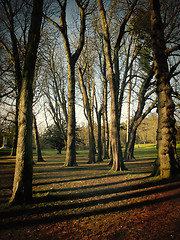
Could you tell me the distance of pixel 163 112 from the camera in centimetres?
616

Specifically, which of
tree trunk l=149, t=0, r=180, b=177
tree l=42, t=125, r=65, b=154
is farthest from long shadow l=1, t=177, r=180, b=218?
tree l=42, t=125, r=65, b=154

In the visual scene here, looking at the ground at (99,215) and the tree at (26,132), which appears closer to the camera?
the ground at (99,215)

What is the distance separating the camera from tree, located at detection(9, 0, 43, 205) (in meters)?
4.14

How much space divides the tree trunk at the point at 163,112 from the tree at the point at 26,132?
445cm

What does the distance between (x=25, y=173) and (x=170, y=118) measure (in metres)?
5.19

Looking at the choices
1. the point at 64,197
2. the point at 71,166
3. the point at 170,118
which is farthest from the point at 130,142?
the point at 64,197

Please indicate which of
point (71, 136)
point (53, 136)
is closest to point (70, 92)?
point (71, 136)

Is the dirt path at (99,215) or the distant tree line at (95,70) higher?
the distant tree line at (95,70)

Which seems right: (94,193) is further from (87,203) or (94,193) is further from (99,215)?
(99,215)

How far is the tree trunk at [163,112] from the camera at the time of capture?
5.87m

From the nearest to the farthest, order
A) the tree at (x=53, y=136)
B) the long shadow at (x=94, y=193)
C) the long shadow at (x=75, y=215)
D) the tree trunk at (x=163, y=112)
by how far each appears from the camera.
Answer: the long shadow at (x=75, y=215) → the long shadow at (x=94, y=193) → the tree trunk at (x=163, y=112) → the tree at (x=53, y=136)

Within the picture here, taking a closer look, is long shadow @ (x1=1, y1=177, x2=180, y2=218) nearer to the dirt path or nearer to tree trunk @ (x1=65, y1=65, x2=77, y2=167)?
the dirt path

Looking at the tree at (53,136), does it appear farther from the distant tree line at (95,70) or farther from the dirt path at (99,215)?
the dirt path at (99,215)

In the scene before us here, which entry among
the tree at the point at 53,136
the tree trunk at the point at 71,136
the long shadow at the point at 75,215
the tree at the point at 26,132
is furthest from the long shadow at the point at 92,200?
the tree at the point at 53,136
